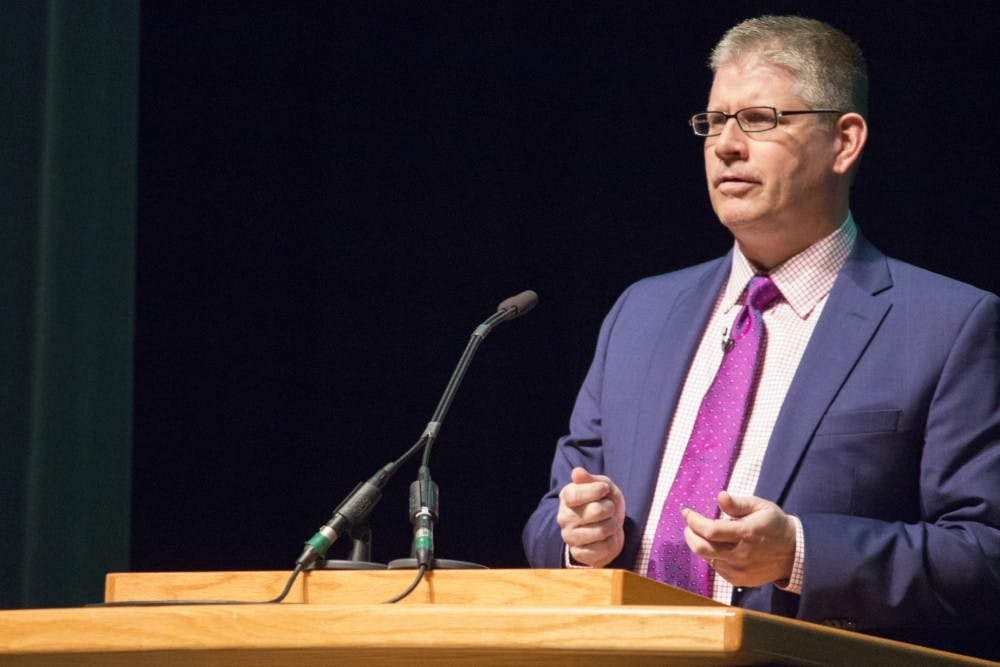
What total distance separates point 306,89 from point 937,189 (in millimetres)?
1580

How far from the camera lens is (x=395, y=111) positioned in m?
3.36

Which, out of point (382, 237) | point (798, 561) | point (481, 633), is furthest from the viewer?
point (382, 237)

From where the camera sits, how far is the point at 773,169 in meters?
2.37

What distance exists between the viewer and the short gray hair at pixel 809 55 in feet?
7.94

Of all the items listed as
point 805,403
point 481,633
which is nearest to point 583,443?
point 805,403

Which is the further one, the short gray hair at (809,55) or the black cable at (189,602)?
the short gray hair at (809,55)

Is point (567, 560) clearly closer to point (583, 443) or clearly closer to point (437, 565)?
point (583, 443)

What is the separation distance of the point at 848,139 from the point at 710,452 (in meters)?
0.71

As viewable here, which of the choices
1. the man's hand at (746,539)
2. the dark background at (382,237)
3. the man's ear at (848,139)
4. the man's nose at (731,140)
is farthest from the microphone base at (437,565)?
the dark background at (382,237)

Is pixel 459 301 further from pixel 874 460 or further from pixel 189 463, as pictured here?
pixel 874 460

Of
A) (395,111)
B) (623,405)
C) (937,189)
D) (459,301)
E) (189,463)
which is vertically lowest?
(189,463)

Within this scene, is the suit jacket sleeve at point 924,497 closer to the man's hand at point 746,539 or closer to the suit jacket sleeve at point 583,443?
the man's hand at point 746,539

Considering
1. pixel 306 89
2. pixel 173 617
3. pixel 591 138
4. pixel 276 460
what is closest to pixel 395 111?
pixel 306 89

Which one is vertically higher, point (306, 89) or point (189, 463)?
point (306, 89)
